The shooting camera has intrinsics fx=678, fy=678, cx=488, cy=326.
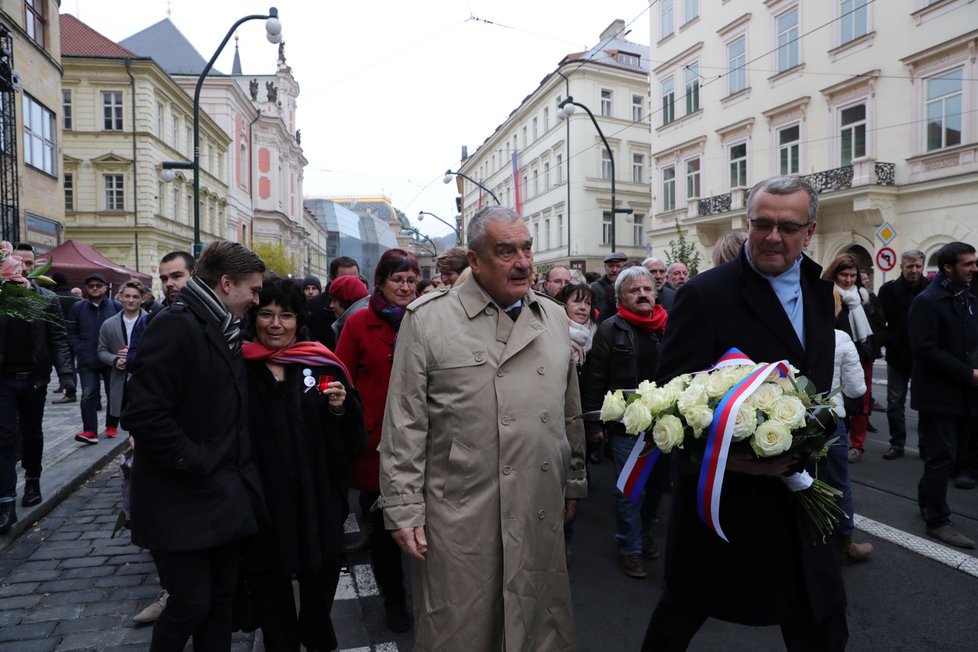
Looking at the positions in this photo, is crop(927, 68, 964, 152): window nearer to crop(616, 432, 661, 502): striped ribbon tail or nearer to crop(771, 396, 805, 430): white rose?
crop(616, 432, 661, 502): striped ribbon tail

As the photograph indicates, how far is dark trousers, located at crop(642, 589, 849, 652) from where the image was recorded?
238 centimetres

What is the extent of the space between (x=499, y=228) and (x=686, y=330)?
806 millimetres

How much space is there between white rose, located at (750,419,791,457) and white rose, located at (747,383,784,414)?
58mm

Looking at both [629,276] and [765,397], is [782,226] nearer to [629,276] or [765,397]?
[765,397]

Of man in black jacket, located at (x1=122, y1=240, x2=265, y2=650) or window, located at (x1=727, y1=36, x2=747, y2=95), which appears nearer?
man in black jacket, located at (x1=122, y1=240, x2=265, y2=650)

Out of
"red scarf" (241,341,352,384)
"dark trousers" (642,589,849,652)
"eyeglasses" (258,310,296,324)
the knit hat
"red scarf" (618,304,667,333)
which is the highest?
the knit hat

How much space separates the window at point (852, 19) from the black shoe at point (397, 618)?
2329 cm

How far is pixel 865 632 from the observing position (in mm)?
3541

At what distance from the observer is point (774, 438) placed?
2.06m

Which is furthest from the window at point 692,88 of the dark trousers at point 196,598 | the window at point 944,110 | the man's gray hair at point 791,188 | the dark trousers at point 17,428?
the dark trousers at point 196,598

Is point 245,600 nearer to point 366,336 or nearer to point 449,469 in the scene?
point 449,469

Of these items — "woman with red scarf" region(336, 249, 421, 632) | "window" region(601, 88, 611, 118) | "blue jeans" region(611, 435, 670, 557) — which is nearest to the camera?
"woman with red scarf" region(336, 249, 421, 632)

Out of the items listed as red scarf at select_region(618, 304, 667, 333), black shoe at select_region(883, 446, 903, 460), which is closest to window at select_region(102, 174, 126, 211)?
red scarf at select_region(618, 304, 667, 333)

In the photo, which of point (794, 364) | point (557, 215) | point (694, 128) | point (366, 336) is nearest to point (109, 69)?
point (557, 215)
